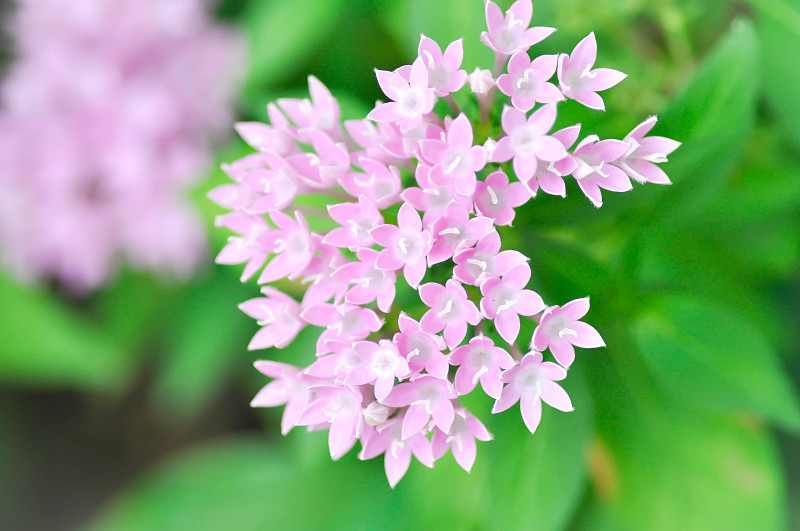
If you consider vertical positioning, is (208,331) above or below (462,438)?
below

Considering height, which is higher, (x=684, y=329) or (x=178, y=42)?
A: (x=684, y=329)

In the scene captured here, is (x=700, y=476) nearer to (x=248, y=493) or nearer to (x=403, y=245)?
(x=403, y=245)

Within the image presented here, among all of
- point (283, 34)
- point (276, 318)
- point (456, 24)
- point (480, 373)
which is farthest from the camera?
point (283, 34)

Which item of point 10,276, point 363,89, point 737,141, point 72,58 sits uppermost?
point 737,141

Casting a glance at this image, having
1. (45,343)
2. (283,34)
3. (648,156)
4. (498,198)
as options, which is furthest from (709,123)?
(45,343)

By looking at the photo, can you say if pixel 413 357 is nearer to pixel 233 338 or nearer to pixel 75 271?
pixel 233 338

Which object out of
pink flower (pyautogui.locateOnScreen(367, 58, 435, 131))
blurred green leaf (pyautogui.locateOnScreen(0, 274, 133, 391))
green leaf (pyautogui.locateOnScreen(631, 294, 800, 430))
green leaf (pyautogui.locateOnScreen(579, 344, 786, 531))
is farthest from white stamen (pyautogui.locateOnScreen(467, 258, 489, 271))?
blurred green leaf (pyautogui.locateOnScreen(0, 274, 133, 391))

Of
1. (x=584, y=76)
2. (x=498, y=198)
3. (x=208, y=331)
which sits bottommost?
(x=208, y=331)

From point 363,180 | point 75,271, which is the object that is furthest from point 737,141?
point 75,271
